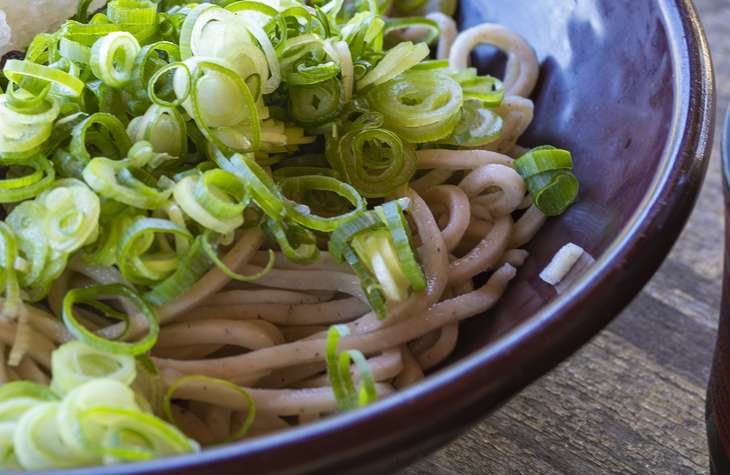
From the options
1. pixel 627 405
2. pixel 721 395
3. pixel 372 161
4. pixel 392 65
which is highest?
pixel 392 65

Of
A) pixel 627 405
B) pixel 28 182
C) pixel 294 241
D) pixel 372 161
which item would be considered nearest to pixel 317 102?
pixel 372 161

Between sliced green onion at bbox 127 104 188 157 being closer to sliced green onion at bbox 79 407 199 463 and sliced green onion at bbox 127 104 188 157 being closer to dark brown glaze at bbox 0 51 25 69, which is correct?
dark brown glaze at bbox 0 51 25 69

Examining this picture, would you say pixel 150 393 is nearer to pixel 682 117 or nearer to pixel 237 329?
pixel 237 329

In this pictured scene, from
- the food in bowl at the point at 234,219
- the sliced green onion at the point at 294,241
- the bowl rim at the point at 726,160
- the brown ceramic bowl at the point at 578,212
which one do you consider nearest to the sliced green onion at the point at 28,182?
the food in bowl at the point at 234,219

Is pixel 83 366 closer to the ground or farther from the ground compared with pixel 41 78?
closer to the ground

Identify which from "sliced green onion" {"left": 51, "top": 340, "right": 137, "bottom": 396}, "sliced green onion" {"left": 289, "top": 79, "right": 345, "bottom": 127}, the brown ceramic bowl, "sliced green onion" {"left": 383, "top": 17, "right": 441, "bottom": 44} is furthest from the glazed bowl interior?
"sliced green onion" {"left": 51, "top": 340, "right": 137, "bottom": 396}

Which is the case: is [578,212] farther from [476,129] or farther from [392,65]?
[392,65]

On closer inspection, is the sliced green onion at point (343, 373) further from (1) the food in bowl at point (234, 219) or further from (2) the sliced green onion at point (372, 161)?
(2) the sliced green onion at point (372, 161)

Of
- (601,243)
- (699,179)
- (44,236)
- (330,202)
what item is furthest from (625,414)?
(44,236)
